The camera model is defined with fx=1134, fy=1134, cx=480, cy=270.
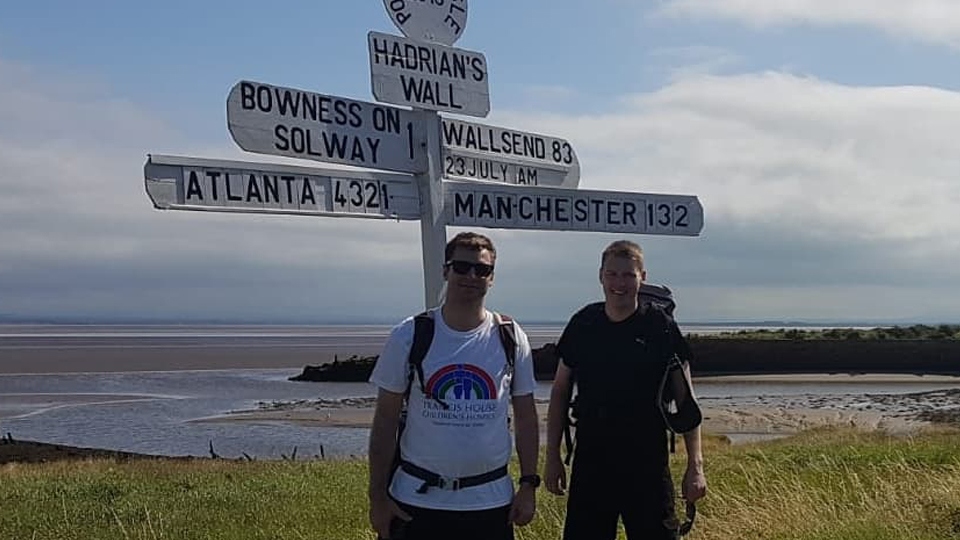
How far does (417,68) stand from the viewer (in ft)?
21.2

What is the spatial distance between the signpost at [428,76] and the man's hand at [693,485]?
105 inches

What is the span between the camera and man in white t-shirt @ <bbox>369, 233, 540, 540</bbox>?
4.20m

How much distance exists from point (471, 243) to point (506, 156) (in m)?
2.92

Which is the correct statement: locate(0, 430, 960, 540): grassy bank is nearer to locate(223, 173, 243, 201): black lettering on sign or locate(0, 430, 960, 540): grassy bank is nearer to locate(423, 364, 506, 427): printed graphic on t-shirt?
locate(223, 173, 243, 201): black lettering on sign

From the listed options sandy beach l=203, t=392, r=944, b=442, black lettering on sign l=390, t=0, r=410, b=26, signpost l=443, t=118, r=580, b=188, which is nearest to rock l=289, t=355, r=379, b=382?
sandy beach l=203, t=392, r=944, b=442

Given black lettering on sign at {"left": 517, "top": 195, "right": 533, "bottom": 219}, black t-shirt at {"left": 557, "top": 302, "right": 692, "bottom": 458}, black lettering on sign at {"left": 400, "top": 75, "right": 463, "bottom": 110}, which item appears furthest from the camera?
black lettering on sign at {"left": 517, "top": 195, "right": 533, "bottom": 219}

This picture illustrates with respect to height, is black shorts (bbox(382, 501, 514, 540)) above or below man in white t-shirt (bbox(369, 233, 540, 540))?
below

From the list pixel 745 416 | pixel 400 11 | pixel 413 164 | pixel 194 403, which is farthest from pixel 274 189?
pixel 194 403

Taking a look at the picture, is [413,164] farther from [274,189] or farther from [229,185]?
[229,185]

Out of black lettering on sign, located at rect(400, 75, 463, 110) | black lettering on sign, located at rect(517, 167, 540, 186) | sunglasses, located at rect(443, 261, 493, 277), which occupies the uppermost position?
black lettering on sign, located at rect(400, 75, 463, 110)

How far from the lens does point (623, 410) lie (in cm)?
487

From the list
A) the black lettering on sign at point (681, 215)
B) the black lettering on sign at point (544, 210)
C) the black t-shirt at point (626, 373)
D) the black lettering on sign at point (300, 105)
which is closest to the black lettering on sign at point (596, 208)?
the black lettering on sign at point (544, 210)

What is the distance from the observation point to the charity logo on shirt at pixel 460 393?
4.18 metres

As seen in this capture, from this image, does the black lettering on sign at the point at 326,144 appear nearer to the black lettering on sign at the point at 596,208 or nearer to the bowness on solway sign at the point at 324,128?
the bowness on solway sign at the point at 324,128
